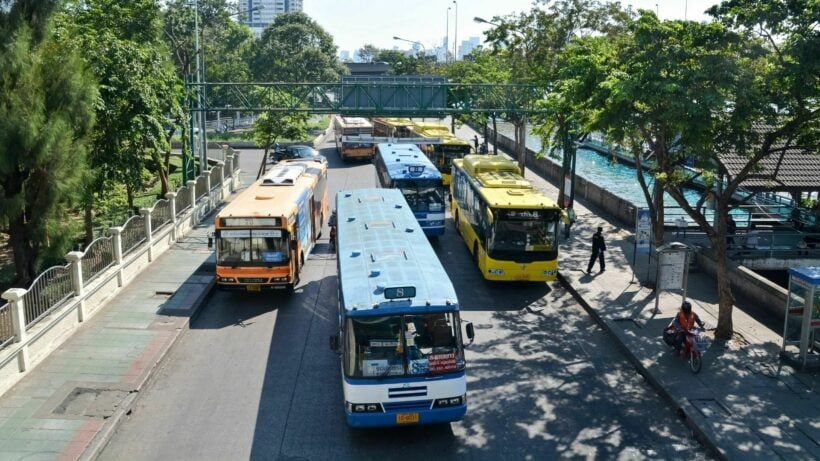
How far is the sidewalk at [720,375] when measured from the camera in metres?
12.0

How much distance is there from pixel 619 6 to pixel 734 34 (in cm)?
1763

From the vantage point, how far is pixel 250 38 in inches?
3452

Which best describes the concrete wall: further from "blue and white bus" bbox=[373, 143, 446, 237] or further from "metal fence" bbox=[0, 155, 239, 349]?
"metal fence" bbox=[0, 155, 239, 349]

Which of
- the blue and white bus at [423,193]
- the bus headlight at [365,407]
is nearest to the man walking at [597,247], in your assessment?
the blue and white bus at [423,193]

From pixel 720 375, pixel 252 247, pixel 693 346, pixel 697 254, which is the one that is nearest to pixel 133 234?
pixel 252 247

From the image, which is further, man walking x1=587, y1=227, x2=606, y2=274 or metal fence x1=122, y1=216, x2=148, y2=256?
man walking x1=587, y1=227, x2=606, y2=274

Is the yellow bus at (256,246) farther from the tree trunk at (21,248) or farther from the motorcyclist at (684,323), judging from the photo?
the motorcyclist at (684,323)

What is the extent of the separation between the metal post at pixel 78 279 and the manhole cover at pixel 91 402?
373cm

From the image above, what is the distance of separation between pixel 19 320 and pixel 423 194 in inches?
568

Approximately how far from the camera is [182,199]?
1049 inches

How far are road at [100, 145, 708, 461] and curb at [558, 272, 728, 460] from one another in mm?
158

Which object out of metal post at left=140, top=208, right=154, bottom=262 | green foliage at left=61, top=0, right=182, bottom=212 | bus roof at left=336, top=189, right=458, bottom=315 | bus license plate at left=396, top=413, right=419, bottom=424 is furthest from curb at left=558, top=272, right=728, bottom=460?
green foliage at left=61, top=0, right=182, bottom=212

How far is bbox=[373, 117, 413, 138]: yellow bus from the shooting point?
45513mm

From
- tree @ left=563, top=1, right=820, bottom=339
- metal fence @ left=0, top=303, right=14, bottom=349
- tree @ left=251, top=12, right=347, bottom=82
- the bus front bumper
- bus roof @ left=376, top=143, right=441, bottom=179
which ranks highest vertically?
tree @ left=251, top=12, right=347, bottom=82
